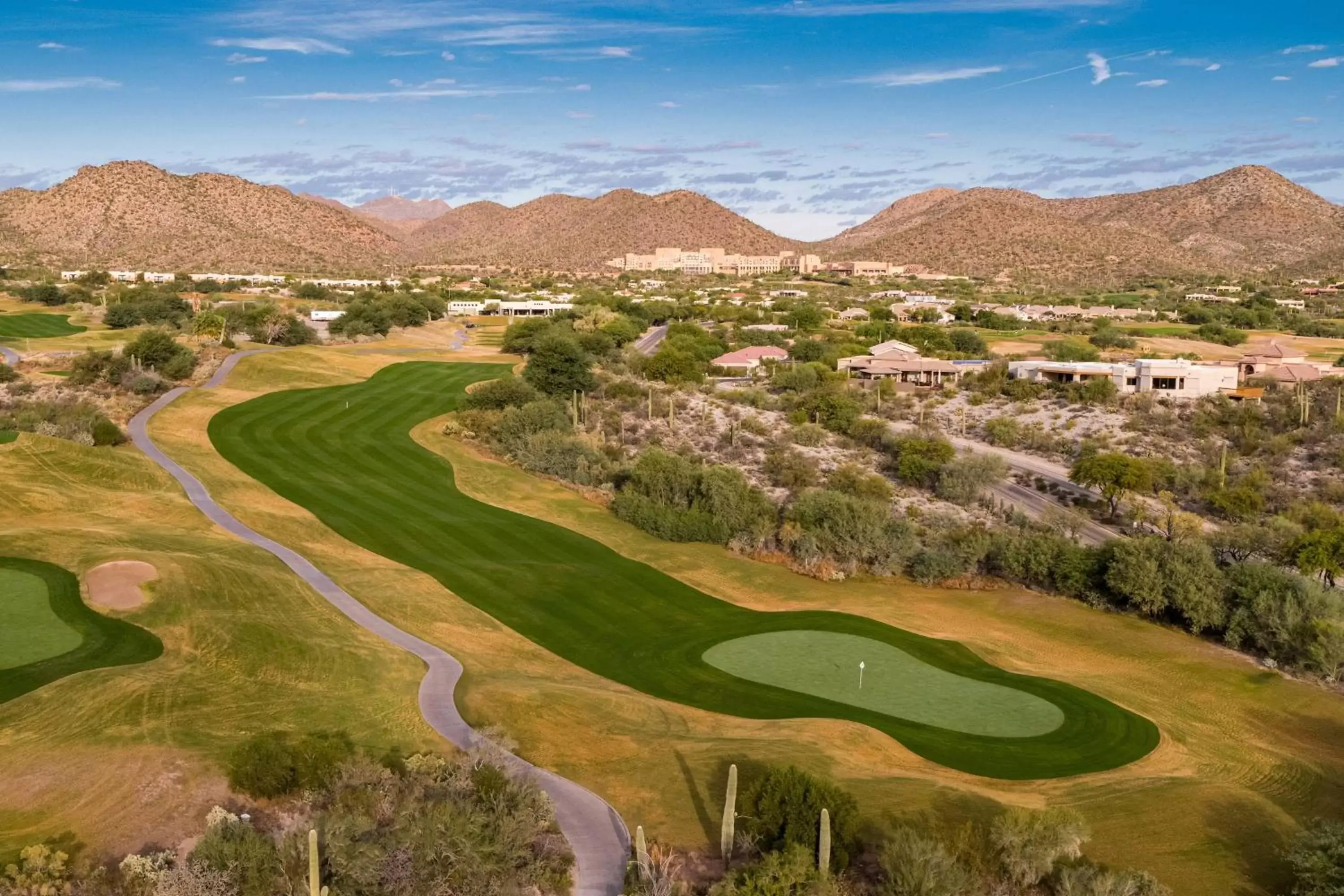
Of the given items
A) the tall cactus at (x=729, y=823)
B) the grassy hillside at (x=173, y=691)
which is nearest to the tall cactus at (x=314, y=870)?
the grassy hillside at (x=173, y=691)

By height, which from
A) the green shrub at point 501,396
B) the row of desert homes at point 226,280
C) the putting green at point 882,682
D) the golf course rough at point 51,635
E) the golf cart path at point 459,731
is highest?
the row of desert homes at point 226,280

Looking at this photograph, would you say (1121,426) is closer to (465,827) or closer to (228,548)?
(228,548)

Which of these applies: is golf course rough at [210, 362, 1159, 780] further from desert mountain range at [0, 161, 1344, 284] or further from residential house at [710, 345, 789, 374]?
desert mountain range at [0, 161, 1344, 284]

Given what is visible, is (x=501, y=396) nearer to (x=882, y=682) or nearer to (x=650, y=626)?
(x=650, y=626)

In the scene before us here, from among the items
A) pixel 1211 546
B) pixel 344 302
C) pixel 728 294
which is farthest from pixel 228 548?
pixel 728 294

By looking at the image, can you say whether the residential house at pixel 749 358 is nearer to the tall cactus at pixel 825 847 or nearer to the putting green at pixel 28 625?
the putting green at pixel 28 625
